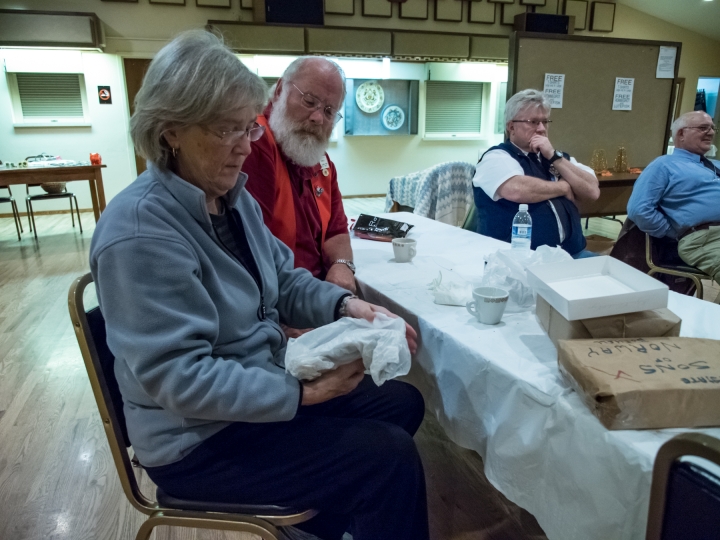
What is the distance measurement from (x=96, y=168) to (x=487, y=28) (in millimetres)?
6097

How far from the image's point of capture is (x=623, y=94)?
3.82 metres

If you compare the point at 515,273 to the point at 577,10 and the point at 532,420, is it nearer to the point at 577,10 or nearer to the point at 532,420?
the point at 532,420

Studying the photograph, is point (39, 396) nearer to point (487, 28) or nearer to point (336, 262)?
point (336, 262)

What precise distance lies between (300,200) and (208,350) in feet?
2.90

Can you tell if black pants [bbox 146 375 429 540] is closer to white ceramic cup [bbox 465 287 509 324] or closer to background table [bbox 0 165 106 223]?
white ceramic cup [bbox 465 287 509 324]

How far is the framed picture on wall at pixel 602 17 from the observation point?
25.9 feet

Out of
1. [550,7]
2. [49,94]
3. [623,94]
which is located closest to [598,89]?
[623,94]

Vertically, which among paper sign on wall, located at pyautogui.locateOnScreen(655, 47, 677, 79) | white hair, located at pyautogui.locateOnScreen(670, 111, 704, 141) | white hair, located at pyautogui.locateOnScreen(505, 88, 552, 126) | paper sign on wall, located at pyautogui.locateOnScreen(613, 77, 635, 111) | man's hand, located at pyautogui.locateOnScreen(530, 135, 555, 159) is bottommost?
man's hand, located at pyautogui.locateOnScreen(530, 135, 555, 159)

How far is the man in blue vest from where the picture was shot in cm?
213

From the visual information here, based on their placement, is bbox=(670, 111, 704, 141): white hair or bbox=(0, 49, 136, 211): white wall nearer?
bbox=(670, 111, 704, 141): white hair

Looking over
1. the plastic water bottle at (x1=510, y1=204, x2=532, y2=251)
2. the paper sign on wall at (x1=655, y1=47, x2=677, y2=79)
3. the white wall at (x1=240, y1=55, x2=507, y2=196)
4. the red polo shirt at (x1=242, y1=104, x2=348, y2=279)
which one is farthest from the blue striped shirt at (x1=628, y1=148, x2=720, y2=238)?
the white wall at (x1=240, y1=55, x2=507, y2=196)

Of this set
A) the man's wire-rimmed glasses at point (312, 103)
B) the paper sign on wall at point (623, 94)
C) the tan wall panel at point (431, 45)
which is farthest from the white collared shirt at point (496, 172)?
the tan wall panel at point (431, 45)

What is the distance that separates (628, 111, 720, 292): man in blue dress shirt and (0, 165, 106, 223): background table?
4.67m

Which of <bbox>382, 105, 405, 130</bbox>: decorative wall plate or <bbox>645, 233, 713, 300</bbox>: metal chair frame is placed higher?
<bbox>382, 105, 405, 130</bbox>: decorative wall plate
